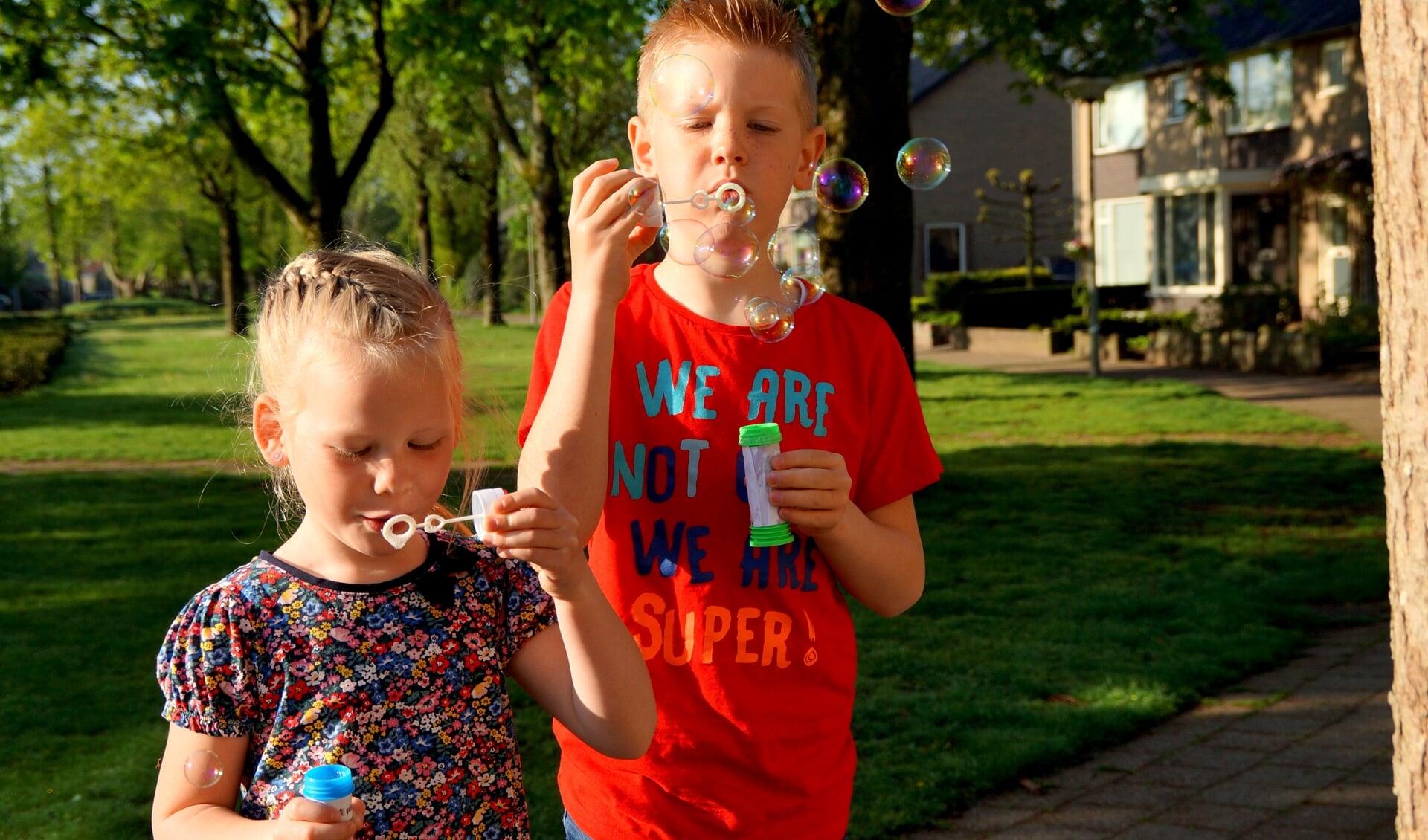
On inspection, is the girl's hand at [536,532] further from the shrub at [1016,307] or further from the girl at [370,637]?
the shrub at [1016,307]

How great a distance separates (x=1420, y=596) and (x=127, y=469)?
12966 mm

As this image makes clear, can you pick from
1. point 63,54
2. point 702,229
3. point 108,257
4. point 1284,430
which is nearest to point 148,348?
point 63,54

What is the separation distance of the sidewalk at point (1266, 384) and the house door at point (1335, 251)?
5.92 meters

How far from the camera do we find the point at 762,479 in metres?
1.83

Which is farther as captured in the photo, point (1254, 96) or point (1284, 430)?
point (1254, 96)

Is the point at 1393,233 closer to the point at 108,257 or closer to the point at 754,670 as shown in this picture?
the point at 754,670

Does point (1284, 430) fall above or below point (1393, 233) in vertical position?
below

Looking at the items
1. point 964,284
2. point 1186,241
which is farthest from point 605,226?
point 964,284

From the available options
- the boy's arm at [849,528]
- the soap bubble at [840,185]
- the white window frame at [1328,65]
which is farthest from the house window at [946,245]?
the boy's arm at [849,528]

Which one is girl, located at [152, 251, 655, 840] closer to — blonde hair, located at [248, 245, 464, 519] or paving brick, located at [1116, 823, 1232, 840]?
blonde hair, located at [248, 245, 464, 519]

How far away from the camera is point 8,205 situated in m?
58.9

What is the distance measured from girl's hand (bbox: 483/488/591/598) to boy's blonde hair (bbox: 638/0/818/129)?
74 cm

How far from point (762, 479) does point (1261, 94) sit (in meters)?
28.7

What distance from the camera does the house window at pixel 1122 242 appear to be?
102 ft
